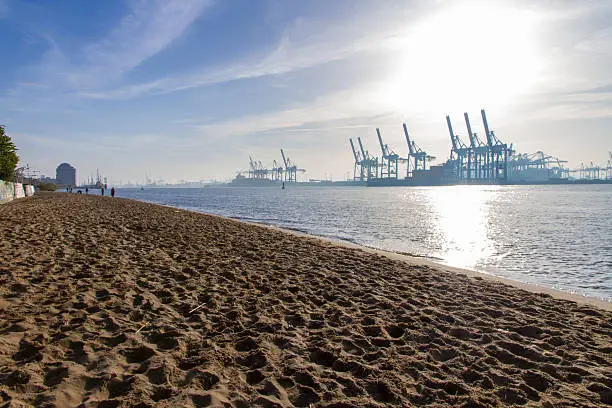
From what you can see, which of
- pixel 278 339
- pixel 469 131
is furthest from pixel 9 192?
pixel 469 131

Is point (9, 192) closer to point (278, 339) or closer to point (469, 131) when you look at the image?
point (278, 339)

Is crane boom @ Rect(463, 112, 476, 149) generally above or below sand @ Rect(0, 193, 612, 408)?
above

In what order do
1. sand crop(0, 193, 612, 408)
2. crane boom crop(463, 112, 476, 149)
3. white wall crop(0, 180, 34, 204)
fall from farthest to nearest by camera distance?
crane boom crop(463, 112, 476, 149) < white wall crop(0, 180, 34, 204) < sand crop(0, 193, 612, 408)

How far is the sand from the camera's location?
3.11m

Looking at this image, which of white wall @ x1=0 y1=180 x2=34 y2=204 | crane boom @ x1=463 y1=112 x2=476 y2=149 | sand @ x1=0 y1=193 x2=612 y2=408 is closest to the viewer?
sand @ x1=0 y1=193 x2=612 y2=408

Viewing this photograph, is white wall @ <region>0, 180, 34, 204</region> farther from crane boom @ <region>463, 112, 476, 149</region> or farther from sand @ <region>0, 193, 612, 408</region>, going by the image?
crane boom @ <region>463, 112, 476, 149</region>

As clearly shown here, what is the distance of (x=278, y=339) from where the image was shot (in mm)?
4207

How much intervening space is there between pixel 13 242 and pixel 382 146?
173677 millimetres

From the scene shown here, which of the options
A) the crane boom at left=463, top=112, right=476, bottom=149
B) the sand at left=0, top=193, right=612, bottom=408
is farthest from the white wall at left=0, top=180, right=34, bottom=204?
the crane boom at left=463, top=112, right=476, bottom=149

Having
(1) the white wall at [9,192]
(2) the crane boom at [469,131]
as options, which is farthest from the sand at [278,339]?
(2) the crane boom at [469,131]

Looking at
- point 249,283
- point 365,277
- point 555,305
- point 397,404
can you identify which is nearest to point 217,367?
point 397,404

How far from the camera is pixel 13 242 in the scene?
893 cm

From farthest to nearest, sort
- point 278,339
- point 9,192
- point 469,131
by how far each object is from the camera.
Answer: point 469,131 → point 9,192 → point 278,339

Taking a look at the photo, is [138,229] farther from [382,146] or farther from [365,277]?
[382,146]
